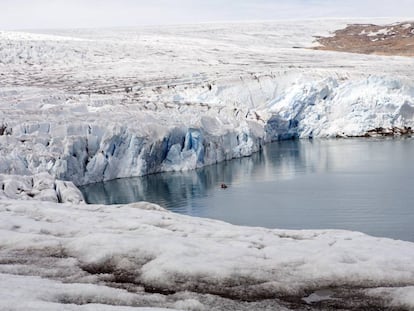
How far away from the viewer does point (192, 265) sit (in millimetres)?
4754

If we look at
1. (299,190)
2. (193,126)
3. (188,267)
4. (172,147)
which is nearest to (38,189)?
(188,267)

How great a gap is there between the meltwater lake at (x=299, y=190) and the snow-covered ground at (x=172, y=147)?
136cm

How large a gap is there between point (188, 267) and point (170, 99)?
2467cm

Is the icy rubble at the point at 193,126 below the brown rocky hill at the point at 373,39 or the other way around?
below

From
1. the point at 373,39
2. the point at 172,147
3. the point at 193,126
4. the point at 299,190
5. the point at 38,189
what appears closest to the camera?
the point at 38,189

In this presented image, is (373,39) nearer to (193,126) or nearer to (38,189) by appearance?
(193,126)

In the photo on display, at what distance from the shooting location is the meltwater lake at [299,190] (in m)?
14.2

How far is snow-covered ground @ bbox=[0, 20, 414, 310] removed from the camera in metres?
4.44

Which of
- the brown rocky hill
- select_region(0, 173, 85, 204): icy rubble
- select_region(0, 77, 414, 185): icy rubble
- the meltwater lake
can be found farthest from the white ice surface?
select_region(0, 173, 85, 204): icy rubble

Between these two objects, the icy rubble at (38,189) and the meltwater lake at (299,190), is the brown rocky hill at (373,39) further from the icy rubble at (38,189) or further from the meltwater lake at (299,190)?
the icy rubble at (38,189)

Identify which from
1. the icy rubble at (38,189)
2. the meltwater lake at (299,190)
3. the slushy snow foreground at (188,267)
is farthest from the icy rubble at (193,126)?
the slushy snow foreground at (188,267)

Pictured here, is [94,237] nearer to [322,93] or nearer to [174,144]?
[174,144]

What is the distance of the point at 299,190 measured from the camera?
1809 centimetres

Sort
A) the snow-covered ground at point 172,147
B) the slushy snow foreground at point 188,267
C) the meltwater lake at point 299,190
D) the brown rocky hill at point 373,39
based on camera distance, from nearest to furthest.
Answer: the slushy snow foreground at point 188,267, the snow-covered ground at point 172,147, the meltwater lake at point 299,190, the brown rocky hill at point 373,39
